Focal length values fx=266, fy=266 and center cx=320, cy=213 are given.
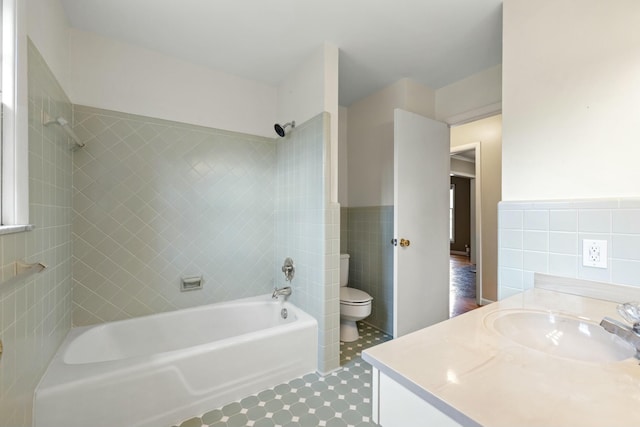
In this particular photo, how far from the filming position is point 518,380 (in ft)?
1.88

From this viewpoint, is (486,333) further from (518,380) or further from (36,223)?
(36,223)

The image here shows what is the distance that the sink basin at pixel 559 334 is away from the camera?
85 cm

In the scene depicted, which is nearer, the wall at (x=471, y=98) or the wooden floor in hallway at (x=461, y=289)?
the wall at (x=471, y=98)

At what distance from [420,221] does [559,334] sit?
1387mm

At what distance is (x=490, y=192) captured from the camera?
10.9ft

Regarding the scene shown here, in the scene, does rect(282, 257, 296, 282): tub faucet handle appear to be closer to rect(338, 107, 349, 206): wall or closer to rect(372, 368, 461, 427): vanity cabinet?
rect(338, 107, 349, 206): wall

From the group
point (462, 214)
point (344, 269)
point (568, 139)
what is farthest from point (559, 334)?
point (462, 214)

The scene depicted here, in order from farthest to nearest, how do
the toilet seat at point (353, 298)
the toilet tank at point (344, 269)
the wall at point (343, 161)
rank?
the wall at point (343, 161)
the toilet tank at point (344, 269)
the toilet seat at point (353, 298)

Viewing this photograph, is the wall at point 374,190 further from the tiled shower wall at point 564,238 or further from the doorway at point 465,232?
the tiled shower wall at point 564,238

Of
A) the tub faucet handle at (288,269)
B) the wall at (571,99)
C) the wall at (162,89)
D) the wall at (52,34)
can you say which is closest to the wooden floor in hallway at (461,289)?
the tub faucet handle at (288,269)

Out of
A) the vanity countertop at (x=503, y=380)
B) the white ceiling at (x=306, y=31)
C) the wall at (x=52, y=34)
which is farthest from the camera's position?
the white ceiling at (x=306, y=31)

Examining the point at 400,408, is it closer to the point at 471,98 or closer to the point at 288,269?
the point at 288,269

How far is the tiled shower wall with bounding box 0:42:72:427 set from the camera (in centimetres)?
94

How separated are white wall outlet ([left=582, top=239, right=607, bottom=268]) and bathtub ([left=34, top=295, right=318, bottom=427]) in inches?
60.6
